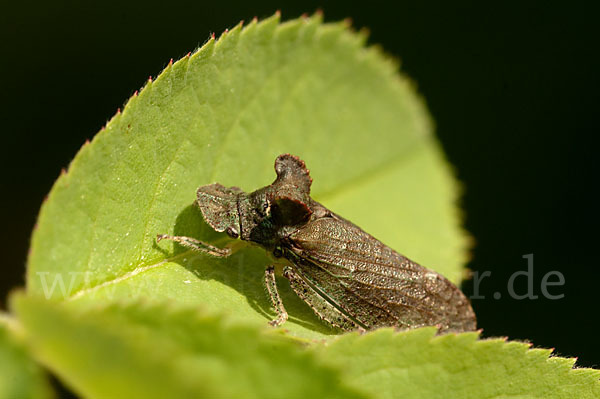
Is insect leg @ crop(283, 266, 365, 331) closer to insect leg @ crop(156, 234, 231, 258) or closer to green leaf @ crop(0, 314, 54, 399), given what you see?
insect leg @ crop(156, 234, 231, 258)

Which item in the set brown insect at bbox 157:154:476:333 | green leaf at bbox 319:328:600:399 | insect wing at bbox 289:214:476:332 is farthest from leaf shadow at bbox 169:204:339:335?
green leaf at bbox 319:328:600:399

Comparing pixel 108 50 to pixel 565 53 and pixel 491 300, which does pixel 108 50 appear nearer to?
pixel 491 300

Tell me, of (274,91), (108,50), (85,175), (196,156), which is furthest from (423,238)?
(108,50)

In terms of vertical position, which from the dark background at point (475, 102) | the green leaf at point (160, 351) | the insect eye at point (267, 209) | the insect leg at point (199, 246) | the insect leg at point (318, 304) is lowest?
the green leaf at point (160, 351)

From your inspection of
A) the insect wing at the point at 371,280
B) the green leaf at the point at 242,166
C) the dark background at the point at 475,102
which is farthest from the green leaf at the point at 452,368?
the dark background at the point at 475,102

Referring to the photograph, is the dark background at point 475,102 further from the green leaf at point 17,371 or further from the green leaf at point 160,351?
the green leaf at point 160,351

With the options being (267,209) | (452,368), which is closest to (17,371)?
(452,368)
